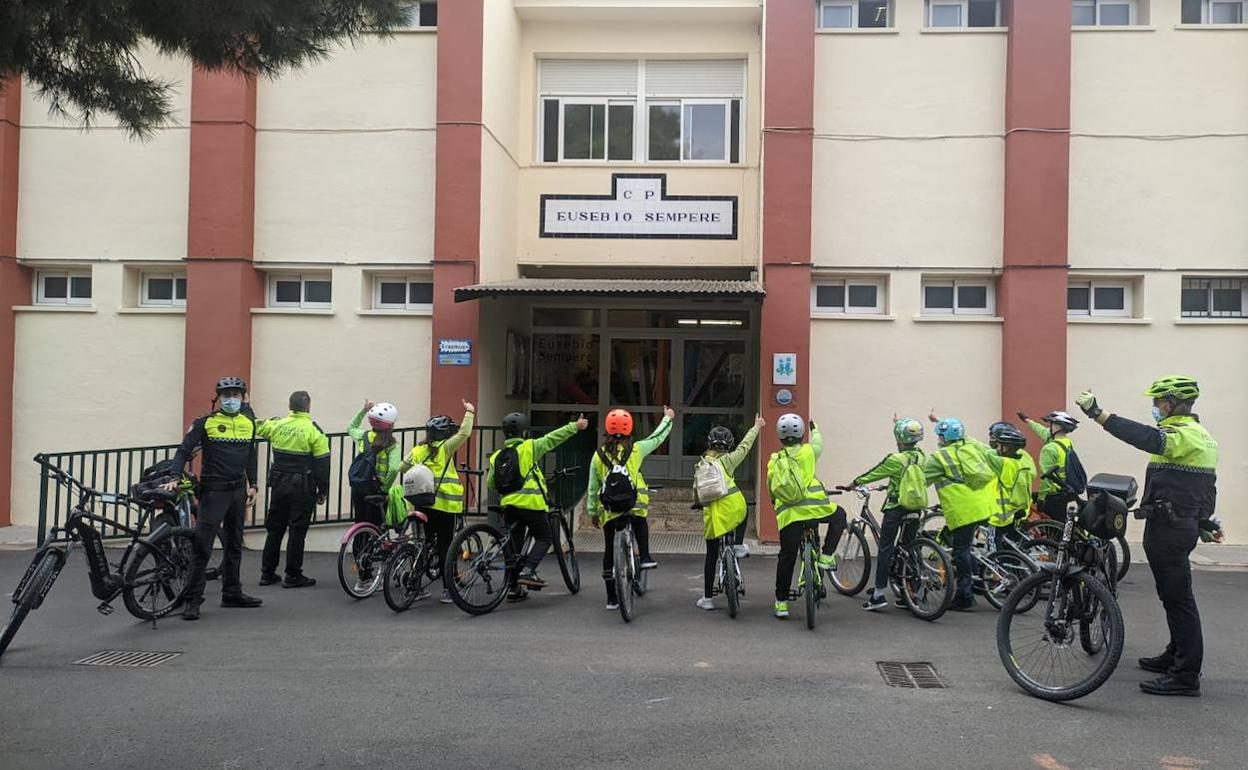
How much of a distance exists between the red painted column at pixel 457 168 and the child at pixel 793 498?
16.8 ft

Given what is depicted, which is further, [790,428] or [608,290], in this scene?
[608,290]

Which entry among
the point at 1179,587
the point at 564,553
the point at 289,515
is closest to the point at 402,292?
the point at 289,515

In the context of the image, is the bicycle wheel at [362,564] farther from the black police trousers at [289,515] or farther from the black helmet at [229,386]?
the black helmet at [229,386]

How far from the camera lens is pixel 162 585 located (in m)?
7.26

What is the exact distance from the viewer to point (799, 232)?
1135 cm

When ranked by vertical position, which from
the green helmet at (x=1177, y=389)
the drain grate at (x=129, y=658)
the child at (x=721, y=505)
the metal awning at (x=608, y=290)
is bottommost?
the drain grate at (x=129, y=658)

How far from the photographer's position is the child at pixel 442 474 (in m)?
7.82

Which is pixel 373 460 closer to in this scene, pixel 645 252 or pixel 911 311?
pixel 645 252

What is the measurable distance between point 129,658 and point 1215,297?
12219mm

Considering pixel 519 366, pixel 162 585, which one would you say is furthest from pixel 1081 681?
pixel 519 366

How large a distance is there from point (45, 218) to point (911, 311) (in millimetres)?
11121

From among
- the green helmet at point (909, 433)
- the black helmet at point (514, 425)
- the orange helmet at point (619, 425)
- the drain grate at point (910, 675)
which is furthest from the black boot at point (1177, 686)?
the black helmet at point (514, 425)

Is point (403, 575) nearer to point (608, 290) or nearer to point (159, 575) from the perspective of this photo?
point (159, 575)

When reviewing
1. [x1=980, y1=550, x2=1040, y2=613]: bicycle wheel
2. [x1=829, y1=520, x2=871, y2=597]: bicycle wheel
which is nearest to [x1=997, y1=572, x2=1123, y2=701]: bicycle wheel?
[x1=980, y1=550, x2=1040, y2=613]: bicycle wheel
